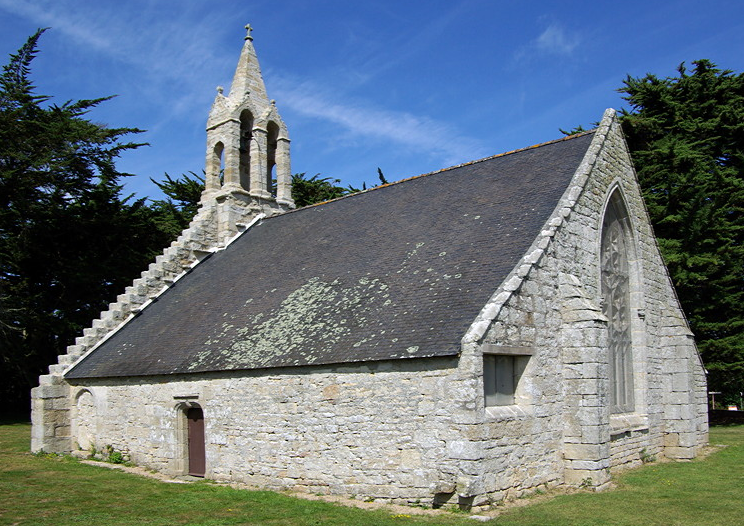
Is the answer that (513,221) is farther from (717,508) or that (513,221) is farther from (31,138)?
(31,138)

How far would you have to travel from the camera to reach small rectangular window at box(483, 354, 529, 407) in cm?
923

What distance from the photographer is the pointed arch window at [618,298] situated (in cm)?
1238

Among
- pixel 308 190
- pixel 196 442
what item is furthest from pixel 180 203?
pixel 196 442

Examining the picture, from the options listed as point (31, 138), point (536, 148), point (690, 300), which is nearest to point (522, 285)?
point (536, 148)

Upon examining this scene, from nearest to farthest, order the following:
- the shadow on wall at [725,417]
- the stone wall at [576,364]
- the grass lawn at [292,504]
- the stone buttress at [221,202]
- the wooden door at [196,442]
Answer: the grass lawn at [292,504], the stone wall at [576,364], the wooden door at [196,442], the stone buttress at [221,202], the shadow on wall at [725,417]

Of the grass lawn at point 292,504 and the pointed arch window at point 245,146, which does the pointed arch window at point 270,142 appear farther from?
the grass lawn at point 292,504

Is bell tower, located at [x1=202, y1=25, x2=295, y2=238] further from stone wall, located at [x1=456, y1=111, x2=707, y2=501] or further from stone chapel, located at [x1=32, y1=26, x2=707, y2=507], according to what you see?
stone wall, located at [x1=456, y1=111, x2=707, y2=501]

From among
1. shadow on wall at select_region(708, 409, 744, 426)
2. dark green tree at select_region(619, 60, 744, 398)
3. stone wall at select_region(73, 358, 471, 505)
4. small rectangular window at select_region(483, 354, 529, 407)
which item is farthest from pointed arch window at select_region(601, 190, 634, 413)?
shadow on wall at select_region(708, 409, 744, 426)

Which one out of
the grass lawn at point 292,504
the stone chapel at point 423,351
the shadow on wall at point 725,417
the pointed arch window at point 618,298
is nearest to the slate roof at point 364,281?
the stone chapel at point 423,351

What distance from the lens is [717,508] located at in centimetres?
888

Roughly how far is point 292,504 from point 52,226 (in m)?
18.9

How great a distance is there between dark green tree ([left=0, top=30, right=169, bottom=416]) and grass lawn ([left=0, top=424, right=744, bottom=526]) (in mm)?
11870

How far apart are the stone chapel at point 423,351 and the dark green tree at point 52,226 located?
8.09 meters

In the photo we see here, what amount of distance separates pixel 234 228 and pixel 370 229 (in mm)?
6116
